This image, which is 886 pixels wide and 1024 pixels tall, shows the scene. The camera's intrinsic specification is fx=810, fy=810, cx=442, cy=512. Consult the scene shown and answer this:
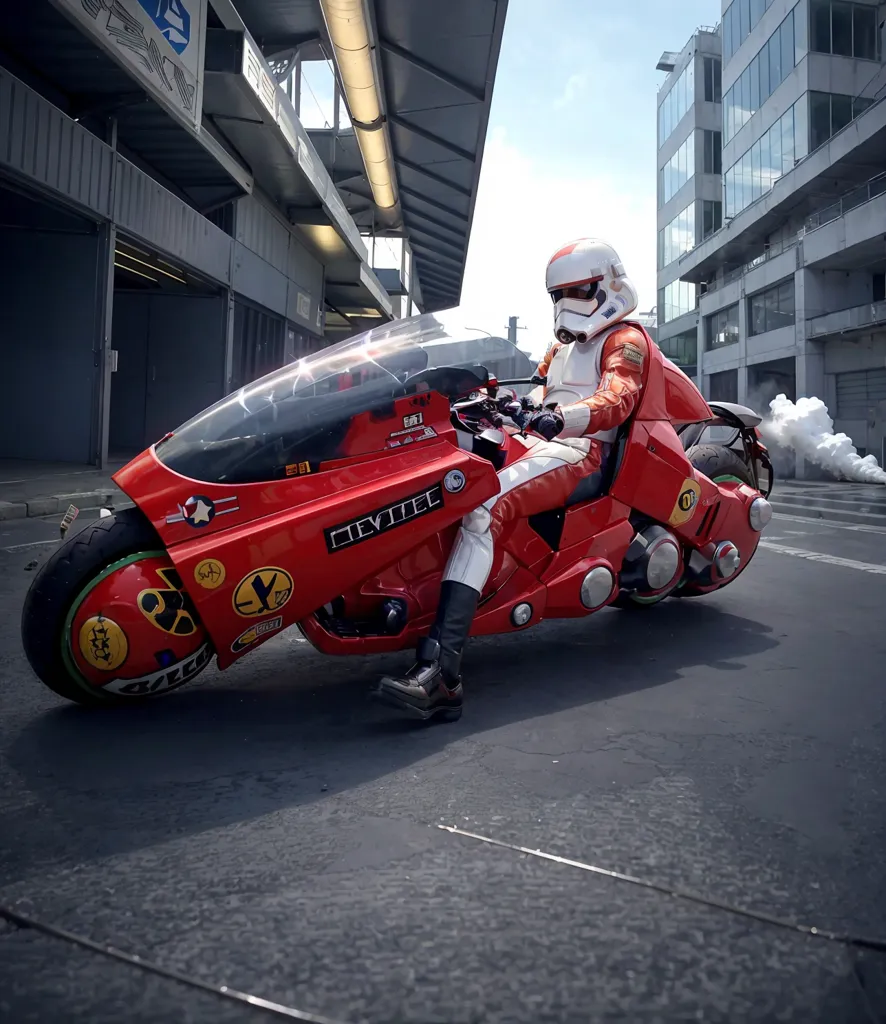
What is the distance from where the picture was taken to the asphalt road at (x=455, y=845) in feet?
4.22

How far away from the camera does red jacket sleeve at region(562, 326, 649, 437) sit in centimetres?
311

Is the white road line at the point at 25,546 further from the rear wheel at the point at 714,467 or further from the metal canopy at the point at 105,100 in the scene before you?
the metal canopy at the point at 105,100

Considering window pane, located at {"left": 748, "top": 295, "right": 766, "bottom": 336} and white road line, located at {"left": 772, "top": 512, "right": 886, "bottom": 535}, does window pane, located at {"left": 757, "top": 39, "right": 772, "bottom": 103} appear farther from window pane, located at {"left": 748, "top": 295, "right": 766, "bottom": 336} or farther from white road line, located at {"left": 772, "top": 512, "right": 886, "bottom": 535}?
white road line, located at {"left": 772, "top": 512, "right": 886, "bottom": 535}

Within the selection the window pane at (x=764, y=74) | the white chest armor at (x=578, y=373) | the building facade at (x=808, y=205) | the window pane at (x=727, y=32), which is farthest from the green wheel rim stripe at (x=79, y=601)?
the window pane at (x=727, y=32)

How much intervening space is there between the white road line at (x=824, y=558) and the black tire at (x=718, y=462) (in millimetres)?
1704

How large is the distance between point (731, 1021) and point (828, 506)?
11.5 m

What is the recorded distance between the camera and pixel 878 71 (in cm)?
3047

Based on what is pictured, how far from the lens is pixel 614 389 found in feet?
10.8

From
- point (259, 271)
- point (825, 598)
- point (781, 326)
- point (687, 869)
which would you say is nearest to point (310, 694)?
point (687, 869)

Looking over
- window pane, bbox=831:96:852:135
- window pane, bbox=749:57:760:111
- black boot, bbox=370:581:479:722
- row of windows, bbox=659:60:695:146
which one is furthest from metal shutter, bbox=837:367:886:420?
black boot, bbox=370:581:479:722

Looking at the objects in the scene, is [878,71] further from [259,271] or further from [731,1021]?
[731,1021]

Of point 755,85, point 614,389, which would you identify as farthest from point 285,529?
point 755,85

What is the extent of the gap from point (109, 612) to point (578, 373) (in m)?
2.27

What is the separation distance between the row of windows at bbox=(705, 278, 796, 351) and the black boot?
32.6 metres
